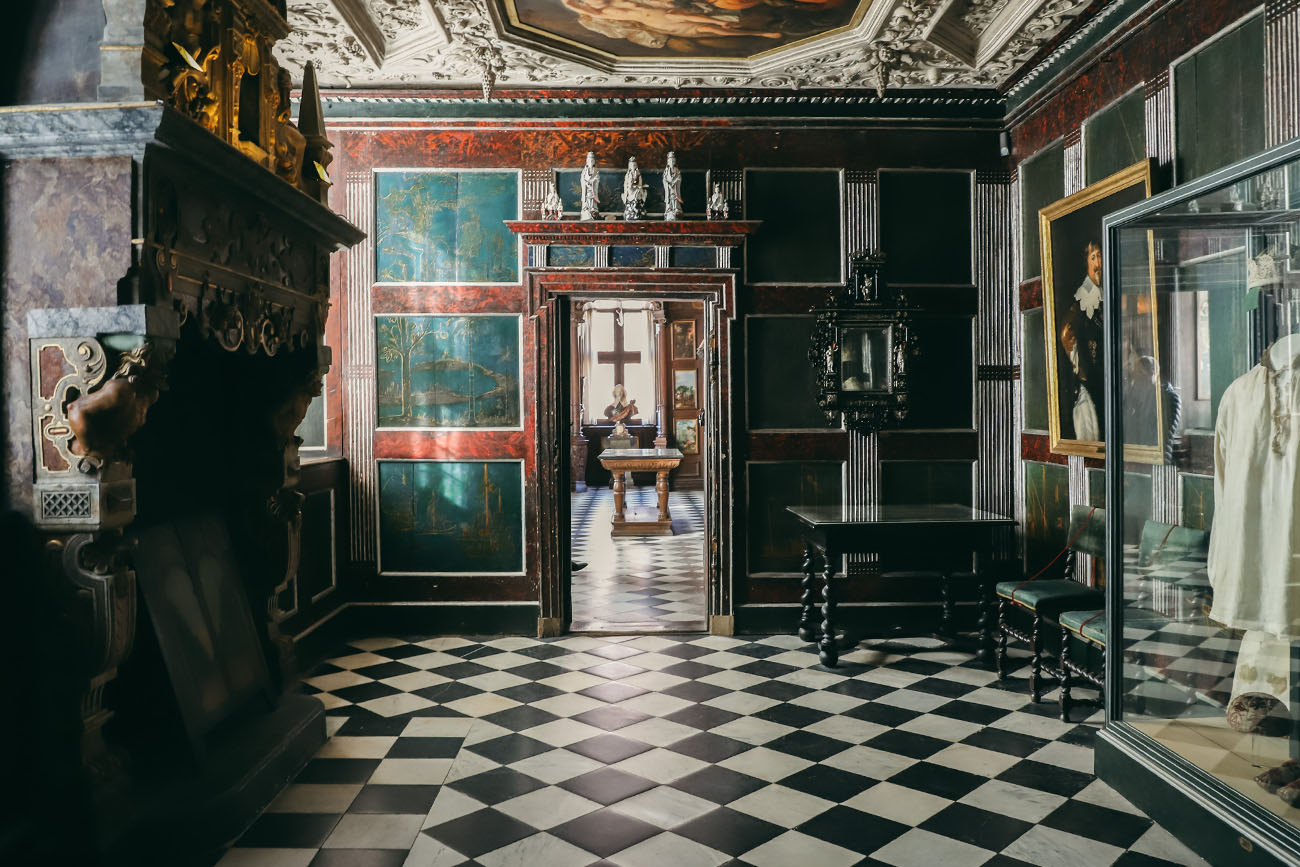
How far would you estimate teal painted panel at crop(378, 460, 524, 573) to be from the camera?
625 cm

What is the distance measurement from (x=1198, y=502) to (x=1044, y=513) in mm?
2870

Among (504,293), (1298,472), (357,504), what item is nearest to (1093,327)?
(1298,472)

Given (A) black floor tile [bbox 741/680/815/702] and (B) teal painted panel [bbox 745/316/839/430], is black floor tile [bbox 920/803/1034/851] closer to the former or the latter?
(A) black floor tile [bbox 741/680/815/702]

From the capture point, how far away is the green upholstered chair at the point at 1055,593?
464 cm

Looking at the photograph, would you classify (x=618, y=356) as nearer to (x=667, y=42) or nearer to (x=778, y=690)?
(x=667, y=42)

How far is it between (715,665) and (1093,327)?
121 inches

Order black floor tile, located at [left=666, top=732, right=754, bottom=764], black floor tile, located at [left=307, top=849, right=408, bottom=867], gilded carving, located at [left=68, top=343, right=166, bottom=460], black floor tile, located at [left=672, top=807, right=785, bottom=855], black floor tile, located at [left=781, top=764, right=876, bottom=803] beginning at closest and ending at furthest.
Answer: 1. gilded carving, located at [left=68, top=343, right=166, bottom=460]
2. black floor tile, located at [left=307, top=849, right=408, bottom=867]
3. black floor tile, located at [left=672, top=807, right=785, bottom=855]
4. black floor tile, located at [left=781, top=764, right=876, bottom=803]
5. black floor tile, located at [left=666, top=732, right=754, bottom=764]

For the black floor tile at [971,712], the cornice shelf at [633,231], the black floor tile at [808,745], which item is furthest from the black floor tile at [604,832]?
the cornice shelf at [633,231]

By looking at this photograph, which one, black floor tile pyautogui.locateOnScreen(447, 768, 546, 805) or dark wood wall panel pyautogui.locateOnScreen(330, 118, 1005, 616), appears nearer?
black floor tile pyautogui.locateOnScreen(447, 768, 546, 805)

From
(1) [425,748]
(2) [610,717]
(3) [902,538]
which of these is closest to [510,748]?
(1) [425,748]

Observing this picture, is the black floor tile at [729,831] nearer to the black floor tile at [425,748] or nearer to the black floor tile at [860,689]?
the black floor tile at [425,748]

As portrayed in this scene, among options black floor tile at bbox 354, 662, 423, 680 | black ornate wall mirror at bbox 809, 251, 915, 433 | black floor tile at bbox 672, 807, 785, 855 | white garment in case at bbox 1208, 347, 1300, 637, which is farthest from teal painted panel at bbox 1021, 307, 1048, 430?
black floor tile at bbox 354, 662, 423, 680

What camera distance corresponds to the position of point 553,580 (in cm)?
618

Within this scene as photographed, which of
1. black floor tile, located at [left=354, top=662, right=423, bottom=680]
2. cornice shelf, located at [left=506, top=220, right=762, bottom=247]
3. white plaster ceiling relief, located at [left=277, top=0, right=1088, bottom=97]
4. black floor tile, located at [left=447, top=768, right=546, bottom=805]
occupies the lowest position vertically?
black floor tile, located at [left=354, top=662, right=423, bottom=680]
